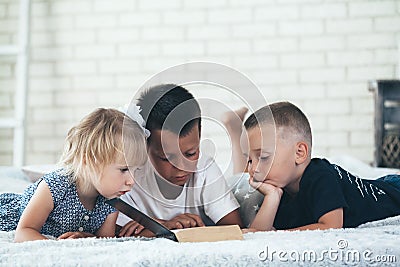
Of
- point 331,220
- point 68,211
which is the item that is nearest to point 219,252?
point 331,220

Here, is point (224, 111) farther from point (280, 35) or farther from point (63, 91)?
point (63, 91)

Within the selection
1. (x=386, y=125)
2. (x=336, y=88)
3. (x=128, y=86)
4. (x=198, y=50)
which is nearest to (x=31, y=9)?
(x=128, y=86)

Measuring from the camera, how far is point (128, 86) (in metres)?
3.68

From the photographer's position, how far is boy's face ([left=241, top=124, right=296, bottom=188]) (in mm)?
1602

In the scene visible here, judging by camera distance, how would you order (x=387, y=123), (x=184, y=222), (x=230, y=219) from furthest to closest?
(x=387, y=123)
(x=230, y=219)
(x=184, y=222)

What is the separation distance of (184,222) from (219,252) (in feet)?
1.78

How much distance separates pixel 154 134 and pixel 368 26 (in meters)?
2.27

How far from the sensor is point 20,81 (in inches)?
141

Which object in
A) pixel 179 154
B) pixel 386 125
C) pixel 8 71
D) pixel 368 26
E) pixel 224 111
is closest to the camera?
pixel 179 154

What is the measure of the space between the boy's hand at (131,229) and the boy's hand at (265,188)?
0.30m

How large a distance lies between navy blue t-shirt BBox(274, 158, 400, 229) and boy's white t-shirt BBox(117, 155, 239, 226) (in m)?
0.15

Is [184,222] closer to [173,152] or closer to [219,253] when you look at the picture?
[173,152]

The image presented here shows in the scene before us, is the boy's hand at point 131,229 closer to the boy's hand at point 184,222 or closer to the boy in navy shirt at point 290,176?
the boy's hand at point 184,222

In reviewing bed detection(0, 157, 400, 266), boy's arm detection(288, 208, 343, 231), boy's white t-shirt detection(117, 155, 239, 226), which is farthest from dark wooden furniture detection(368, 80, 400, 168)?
bed detection(0, 157, 400, 266)
